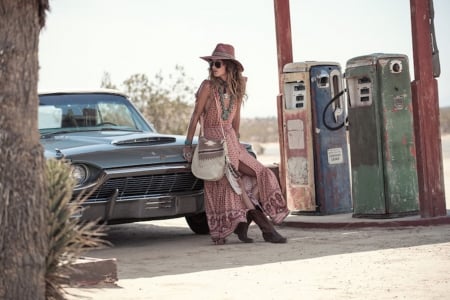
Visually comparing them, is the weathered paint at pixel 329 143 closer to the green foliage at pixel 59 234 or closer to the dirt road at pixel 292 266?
the dirt road at pixel 292 266

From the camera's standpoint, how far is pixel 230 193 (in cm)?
976

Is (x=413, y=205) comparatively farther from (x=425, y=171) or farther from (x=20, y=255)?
(x=20, y=255)

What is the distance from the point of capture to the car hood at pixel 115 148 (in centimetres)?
929

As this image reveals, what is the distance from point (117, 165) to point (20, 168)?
13.1 ft

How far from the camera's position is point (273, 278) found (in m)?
7.42

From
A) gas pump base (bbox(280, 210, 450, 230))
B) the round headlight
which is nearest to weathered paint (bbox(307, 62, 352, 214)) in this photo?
gas pump base (bbox(280, 210, 450, 230))

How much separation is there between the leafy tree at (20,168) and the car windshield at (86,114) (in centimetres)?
500

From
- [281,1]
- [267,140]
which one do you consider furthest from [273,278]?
[267,140]

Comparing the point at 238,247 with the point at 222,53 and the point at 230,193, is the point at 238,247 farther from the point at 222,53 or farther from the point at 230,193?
the point at 222,53

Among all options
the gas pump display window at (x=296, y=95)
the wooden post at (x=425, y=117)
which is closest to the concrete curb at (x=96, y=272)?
the wooden post at (x=425, y=117)

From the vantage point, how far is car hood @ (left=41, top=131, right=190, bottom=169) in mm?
9289

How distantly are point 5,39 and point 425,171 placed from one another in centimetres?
641

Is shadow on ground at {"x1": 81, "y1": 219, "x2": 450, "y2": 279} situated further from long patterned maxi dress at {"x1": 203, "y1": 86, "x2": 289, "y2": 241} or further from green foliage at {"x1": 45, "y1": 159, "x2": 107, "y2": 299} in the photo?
green foliage at {"x1": 45, "y1": 159, "x2": 107, "y2": 299}

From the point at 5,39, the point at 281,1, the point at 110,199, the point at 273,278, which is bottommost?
the point at 273,278
